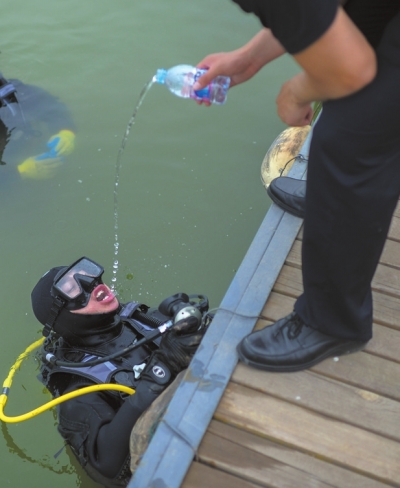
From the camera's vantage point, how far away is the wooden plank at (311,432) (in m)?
1.79

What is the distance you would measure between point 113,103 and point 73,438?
10.4 ft

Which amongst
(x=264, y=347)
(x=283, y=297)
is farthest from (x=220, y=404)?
(x=283, y=297)

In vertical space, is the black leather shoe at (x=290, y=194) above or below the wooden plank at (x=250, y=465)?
above

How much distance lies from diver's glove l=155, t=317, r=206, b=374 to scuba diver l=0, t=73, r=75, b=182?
2405 mm

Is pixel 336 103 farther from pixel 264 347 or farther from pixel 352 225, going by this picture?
pixel 264 347

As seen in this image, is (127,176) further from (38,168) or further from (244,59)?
(244,59)

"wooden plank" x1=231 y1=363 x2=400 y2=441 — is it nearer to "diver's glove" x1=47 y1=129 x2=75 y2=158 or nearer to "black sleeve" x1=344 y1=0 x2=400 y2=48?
"black sleeve" x1=344 y1=0 x2=400 y2=48

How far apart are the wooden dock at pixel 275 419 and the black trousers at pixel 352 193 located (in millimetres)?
270

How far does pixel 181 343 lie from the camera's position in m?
2.35

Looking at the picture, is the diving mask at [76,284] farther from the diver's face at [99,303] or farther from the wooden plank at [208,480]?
the wooden plank at [208,480]

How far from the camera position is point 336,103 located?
1458 millimetres

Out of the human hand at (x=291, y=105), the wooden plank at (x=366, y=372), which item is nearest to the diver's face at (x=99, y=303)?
the wooden plank at (x=366, y=372)

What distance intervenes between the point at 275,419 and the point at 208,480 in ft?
0.99

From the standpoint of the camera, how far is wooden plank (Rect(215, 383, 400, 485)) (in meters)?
1.79
